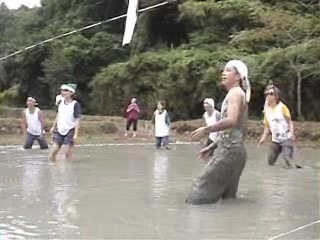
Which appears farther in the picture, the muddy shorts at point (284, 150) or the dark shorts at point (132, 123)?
the dark shorts at point (132, 123)

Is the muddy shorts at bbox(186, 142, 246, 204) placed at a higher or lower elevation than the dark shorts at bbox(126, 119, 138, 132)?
lower

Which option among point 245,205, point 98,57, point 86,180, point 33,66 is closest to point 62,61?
point 98,57

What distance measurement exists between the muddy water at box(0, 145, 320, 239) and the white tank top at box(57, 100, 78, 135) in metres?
0.66

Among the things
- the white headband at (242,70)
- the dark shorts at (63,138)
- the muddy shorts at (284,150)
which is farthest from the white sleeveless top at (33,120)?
the white headband at (242,70)

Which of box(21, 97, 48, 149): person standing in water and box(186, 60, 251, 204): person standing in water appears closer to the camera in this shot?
box(186, 60, 251, 204): person standing in water

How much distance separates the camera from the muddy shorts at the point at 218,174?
834 centimetres

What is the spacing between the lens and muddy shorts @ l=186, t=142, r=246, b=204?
8.34 meters

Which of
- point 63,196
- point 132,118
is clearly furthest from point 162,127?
point 63,196

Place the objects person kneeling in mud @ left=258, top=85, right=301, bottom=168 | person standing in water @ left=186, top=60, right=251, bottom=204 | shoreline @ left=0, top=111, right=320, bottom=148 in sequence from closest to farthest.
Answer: person standing in water @ left=186, top=60, right=251, bottom=204
person kneeling in mud @ left=258, top=85, right=301, bottom=168
shoreline @ left=0, top=111, right=320, bottom=148

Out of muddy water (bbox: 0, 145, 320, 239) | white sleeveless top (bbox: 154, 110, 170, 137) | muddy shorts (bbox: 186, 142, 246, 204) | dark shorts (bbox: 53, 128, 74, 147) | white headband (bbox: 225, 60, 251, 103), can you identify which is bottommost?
muddy water (bbox: 0, 145, 320, 239)

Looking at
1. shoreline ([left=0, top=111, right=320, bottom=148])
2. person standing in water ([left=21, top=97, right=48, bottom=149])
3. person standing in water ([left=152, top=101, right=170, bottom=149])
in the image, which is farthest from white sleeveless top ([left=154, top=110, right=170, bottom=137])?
person standing in water ([left=21, top=97, right=48, bottom=149])

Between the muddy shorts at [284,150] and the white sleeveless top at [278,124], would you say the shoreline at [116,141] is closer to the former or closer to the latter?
the muddy shorts at [284,150]

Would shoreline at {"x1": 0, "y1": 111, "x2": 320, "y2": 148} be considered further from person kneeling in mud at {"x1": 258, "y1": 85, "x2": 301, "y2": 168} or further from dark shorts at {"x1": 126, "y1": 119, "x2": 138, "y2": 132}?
person kneeling in mud at {"x1": 258, "y1": 85, "x2": 301, "y2": 168}

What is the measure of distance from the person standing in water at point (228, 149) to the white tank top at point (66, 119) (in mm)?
6183
